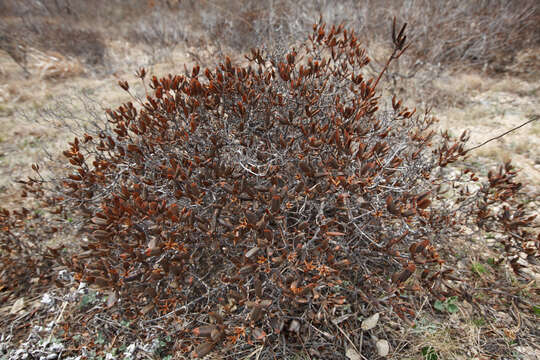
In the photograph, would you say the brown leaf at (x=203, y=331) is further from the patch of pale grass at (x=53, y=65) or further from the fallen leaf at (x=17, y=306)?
the patch of pale grass at (x=53, y=65)

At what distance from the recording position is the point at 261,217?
69.2 inches

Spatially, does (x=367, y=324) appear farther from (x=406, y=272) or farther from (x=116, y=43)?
(x=116, y=43)

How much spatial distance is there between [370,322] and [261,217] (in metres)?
1.02

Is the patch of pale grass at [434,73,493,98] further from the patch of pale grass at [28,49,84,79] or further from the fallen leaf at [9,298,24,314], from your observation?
the patch of pale grass at [28,49,84,79]

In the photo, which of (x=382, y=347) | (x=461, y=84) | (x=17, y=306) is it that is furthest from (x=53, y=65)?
(x=461, y=84)

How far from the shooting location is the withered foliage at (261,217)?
157 cm

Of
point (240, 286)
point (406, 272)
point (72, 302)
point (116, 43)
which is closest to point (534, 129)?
point (406, 272)

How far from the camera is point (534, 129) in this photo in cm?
374

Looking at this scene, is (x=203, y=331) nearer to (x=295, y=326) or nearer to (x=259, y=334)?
(x=259, y=334)

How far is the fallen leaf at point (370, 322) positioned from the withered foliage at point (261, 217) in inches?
3.9

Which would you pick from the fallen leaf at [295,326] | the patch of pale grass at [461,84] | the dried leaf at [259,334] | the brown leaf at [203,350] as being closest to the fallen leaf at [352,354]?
the fallen leaf at [295,326]

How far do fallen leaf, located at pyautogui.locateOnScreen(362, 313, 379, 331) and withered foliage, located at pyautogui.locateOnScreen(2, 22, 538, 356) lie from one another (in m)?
0.10

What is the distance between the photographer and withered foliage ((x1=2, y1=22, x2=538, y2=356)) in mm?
1570

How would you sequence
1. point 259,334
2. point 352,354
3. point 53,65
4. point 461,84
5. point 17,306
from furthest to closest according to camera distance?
point 53,65
point 461,84
point 17,306
point 352,354
point 259,334
